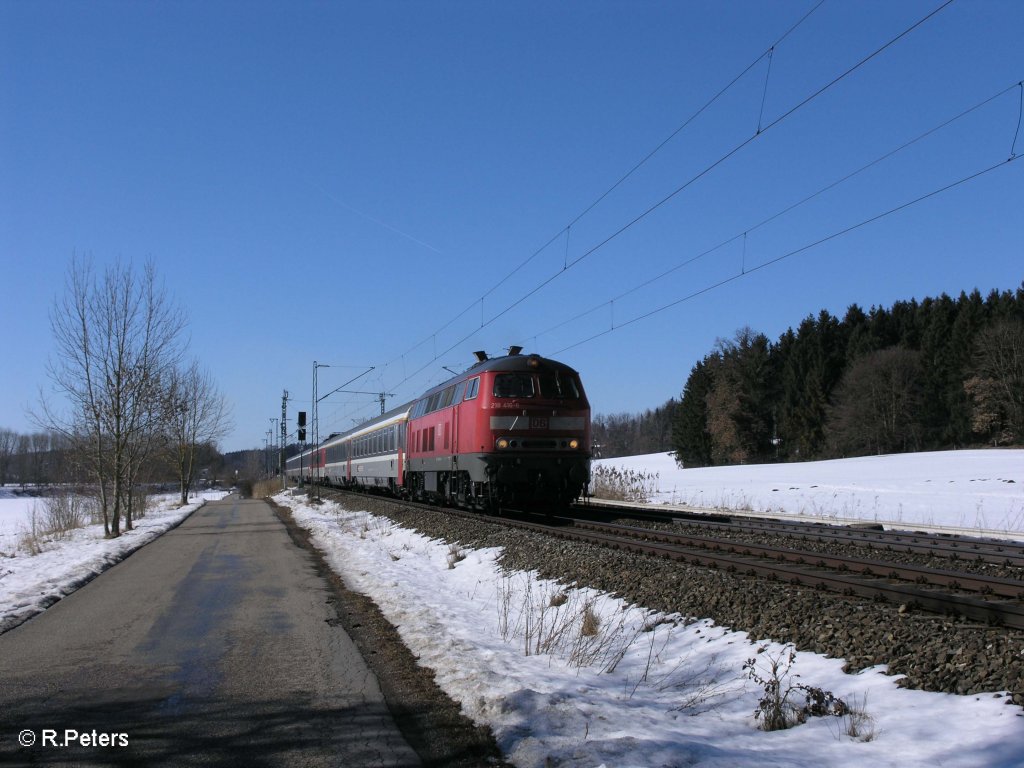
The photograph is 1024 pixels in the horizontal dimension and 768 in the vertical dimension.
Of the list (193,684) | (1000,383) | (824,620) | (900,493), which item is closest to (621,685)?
(824,620)

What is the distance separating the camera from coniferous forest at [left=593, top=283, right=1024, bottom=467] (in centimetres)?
6009

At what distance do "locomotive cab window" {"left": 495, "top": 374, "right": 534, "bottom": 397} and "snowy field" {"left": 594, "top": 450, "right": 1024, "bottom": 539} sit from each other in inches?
303

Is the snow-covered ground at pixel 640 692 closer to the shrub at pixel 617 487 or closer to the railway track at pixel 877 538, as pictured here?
the railway track at pixel 877 538

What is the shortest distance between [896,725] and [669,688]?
1.82m

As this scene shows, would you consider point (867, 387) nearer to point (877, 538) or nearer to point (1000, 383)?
point (1000, 383)

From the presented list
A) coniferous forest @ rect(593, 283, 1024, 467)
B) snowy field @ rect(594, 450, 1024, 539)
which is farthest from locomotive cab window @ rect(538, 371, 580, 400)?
coniferous forest @ rect(593, 283, 1024, 467)

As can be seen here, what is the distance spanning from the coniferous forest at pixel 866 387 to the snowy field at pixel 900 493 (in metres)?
13.3

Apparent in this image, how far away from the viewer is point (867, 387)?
217ft

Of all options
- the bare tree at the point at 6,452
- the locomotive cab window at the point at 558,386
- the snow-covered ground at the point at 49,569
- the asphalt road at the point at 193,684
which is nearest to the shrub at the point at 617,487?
the locomotive cab window at the point at 558,386

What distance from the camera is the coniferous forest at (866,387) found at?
197 feet

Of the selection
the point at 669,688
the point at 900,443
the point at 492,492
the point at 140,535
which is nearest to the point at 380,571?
the point at 492,492

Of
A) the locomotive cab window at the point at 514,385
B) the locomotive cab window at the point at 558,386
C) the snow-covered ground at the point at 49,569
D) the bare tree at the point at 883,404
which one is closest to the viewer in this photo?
the snow-covered ground at the point at 49,569

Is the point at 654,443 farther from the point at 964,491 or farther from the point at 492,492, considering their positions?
the point at 492,492

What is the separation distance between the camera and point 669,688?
19.5ft
